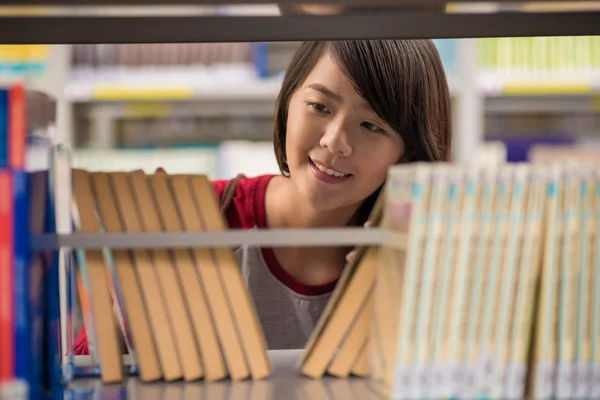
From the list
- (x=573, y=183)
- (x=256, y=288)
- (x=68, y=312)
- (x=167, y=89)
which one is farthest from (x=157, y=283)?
(x=167, y=89)

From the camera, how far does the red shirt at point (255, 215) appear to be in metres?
1.79

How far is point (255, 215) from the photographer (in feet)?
6.08

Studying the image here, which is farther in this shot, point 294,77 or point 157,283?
point 294,77

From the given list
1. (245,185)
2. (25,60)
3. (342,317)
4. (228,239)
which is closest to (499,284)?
(342,317)

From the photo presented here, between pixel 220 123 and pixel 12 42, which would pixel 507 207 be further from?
pixel 220 123

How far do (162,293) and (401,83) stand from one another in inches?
27.5

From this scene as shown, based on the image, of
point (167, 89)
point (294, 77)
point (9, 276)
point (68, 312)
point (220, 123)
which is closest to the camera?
point (9, 276)

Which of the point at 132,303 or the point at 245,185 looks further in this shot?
the point at 245,185

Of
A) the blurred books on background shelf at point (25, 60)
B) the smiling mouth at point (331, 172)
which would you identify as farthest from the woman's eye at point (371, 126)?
the blurred books on background shelf at point (25, 60)

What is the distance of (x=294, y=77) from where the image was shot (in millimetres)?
1719

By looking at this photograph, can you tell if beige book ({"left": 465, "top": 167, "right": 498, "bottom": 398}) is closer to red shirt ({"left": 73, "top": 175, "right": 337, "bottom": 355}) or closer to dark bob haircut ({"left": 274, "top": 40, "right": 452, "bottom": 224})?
A: dark bob haircut ({"left": 274, "top": 40, "right": 452, "bottom": 224})

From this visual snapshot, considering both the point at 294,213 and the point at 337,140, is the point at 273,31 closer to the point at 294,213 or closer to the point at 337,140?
the point at 337,140

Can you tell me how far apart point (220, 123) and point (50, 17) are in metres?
2.46

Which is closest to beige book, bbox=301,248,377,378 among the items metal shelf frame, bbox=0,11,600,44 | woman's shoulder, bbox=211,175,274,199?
metal shelf frame, bbox=0,11,600,44
